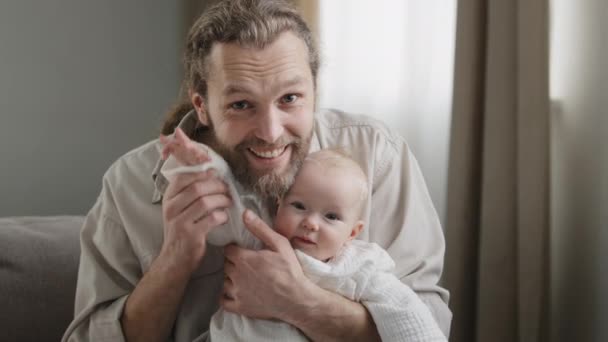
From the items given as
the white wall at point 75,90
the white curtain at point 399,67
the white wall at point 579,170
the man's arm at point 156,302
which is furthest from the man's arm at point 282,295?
the white wall at point 75,90

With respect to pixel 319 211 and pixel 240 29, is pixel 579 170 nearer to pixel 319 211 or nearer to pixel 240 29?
pixel 319 211

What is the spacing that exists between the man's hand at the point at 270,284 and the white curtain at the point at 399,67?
1.02 m

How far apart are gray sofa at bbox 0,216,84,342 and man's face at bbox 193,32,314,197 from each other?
685 millimetres

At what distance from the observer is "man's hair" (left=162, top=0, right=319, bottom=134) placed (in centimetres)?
154

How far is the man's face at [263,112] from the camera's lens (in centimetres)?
150

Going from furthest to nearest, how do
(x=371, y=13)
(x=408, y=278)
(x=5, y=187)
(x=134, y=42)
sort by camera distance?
(x=134, y=42), (x=5, y=187), (x=371, y=13), (x=408, y=278)

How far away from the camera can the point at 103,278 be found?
1667 mm

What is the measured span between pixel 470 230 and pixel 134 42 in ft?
6.17

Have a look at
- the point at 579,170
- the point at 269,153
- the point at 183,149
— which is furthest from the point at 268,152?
the point at 579,170

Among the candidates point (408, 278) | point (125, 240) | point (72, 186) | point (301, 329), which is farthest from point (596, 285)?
point (72, 186)

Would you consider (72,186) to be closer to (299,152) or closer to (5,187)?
(5,187)

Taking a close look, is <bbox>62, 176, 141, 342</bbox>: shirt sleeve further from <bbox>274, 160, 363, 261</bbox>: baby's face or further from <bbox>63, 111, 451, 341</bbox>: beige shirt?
<bbox>274, 160, 363, 261</bbox>: baby's face

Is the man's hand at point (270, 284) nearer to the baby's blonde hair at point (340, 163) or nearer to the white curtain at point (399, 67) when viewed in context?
the baby's blonde hair at point (340, 163)

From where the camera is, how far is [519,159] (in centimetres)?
212
